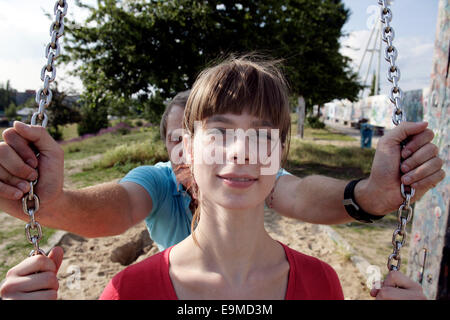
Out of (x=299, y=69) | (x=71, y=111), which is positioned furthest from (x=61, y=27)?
(x=71, y=111)

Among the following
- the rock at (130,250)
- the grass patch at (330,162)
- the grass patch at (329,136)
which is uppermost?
the grass patch at (329,136)

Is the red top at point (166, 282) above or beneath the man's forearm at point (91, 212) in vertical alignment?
beneath

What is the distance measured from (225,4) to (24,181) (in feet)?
28.0

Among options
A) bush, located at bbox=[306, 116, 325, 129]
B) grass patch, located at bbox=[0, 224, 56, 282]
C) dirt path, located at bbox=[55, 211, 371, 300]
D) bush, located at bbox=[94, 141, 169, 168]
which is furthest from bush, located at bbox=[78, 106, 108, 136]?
dirt path, located at bbox=[55, 211, 371, 300]

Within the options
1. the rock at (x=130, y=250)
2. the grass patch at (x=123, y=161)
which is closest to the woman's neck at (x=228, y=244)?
the rock at (x=130, y=250)

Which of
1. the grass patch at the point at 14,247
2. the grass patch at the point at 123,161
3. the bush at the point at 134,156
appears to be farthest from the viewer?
the bush at the point at 134,156

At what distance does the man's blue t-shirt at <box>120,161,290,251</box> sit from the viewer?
85.0 inches

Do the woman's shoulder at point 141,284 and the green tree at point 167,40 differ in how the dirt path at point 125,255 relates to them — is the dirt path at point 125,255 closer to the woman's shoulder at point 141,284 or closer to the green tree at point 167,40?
the woman's shoulder at point 141,284

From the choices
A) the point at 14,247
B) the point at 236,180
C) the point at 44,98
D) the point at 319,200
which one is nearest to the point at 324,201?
the point at 319,200

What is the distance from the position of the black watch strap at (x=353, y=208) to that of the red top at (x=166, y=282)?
0.38 m

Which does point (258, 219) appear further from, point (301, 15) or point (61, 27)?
point (301, 15)

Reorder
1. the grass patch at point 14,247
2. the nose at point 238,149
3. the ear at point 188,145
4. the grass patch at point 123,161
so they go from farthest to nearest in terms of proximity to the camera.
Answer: the grass patch at point 123,161 → the grass patch at point 14,247 → the ear at point 188,145 → the nose at point 238,149

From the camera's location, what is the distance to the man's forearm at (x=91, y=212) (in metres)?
1.48

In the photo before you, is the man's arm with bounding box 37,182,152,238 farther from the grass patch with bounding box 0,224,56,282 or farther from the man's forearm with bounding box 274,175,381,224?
the grass patch with bounding box 0,224,56,282
